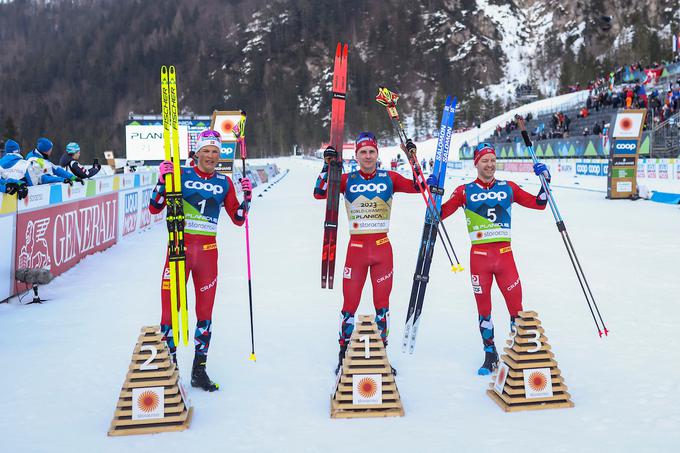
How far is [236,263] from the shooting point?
10.8 metres

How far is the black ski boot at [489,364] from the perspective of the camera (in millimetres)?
5105

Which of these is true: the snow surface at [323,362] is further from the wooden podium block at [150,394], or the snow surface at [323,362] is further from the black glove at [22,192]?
the black glove at [22,192]

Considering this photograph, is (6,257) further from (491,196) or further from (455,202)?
(491,196)

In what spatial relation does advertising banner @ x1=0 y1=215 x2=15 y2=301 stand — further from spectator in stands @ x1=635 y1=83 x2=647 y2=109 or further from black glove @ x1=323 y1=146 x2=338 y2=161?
spectator in stands @ x1=635 y1=83 x2=647 y2=109

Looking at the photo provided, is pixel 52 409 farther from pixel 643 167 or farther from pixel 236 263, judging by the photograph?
pixel 643 167

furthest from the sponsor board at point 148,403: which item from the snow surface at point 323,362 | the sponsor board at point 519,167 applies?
the sponsor board at point 519,167

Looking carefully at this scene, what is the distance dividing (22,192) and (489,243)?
6076 mm

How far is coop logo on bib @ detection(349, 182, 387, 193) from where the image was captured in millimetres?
5203

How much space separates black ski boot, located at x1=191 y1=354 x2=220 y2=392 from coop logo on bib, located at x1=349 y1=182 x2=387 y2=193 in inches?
74.1

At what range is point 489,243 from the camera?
207 inches

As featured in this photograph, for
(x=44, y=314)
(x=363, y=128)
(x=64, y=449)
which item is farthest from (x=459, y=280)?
(x=363, y=128)

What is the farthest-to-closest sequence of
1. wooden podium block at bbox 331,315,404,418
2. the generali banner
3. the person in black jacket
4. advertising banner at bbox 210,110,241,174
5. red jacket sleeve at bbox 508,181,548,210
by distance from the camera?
1. advertising banner at bbox 210,110,241,174
2. the person in black jacket
3. the generali banner
4. red jacket sleeve at bbox 508,181,548,210
5. wooden podium block at bbox 331,315,404,418

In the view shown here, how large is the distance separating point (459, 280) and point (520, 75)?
19298 centimetres

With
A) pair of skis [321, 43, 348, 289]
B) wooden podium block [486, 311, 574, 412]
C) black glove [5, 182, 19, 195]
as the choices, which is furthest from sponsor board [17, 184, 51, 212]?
wooden podium block [486, 311, 574, 412]
